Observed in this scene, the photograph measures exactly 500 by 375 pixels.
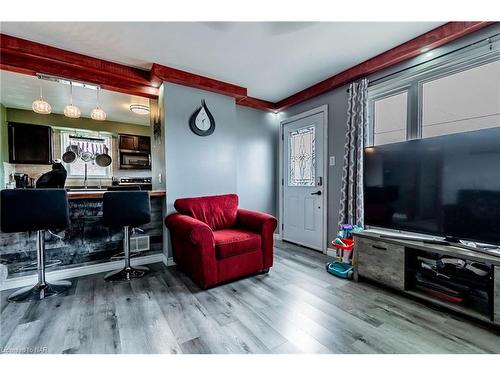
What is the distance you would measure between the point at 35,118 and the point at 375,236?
6.40 meters

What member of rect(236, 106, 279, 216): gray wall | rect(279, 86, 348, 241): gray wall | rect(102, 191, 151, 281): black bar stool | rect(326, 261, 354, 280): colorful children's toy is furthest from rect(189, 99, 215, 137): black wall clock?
rect(326, 261, 354, 280): colorful children's toy

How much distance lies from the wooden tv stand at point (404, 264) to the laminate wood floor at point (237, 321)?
3.4 inches

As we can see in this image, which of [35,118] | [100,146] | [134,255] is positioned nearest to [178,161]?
[134,255]

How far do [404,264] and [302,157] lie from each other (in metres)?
2.17

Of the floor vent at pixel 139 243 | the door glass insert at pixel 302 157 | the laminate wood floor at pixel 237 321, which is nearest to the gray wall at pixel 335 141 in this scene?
the door glass insert at pixel 302 157

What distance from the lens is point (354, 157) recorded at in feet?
9.27

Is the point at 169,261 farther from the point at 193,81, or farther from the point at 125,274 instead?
the point at 193,81

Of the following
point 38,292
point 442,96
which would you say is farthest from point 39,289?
point 442,96

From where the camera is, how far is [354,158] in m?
2.82

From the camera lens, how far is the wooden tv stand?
61.7 inches

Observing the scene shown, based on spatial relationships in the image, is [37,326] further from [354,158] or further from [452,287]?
[354,158]

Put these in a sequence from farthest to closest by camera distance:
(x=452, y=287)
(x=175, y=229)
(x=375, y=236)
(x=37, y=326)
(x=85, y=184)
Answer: (x=85, y=184), (x=175, y=229), (x=375, y=236), (x=452, y=287), (x=37, y=326)

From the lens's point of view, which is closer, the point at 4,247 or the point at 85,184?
the point at 4,247

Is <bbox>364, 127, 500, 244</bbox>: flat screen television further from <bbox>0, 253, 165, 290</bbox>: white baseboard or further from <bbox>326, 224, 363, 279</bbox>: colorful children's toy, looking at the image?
<bbox>0, 253, 165, 290</bbox>: white baseboard
